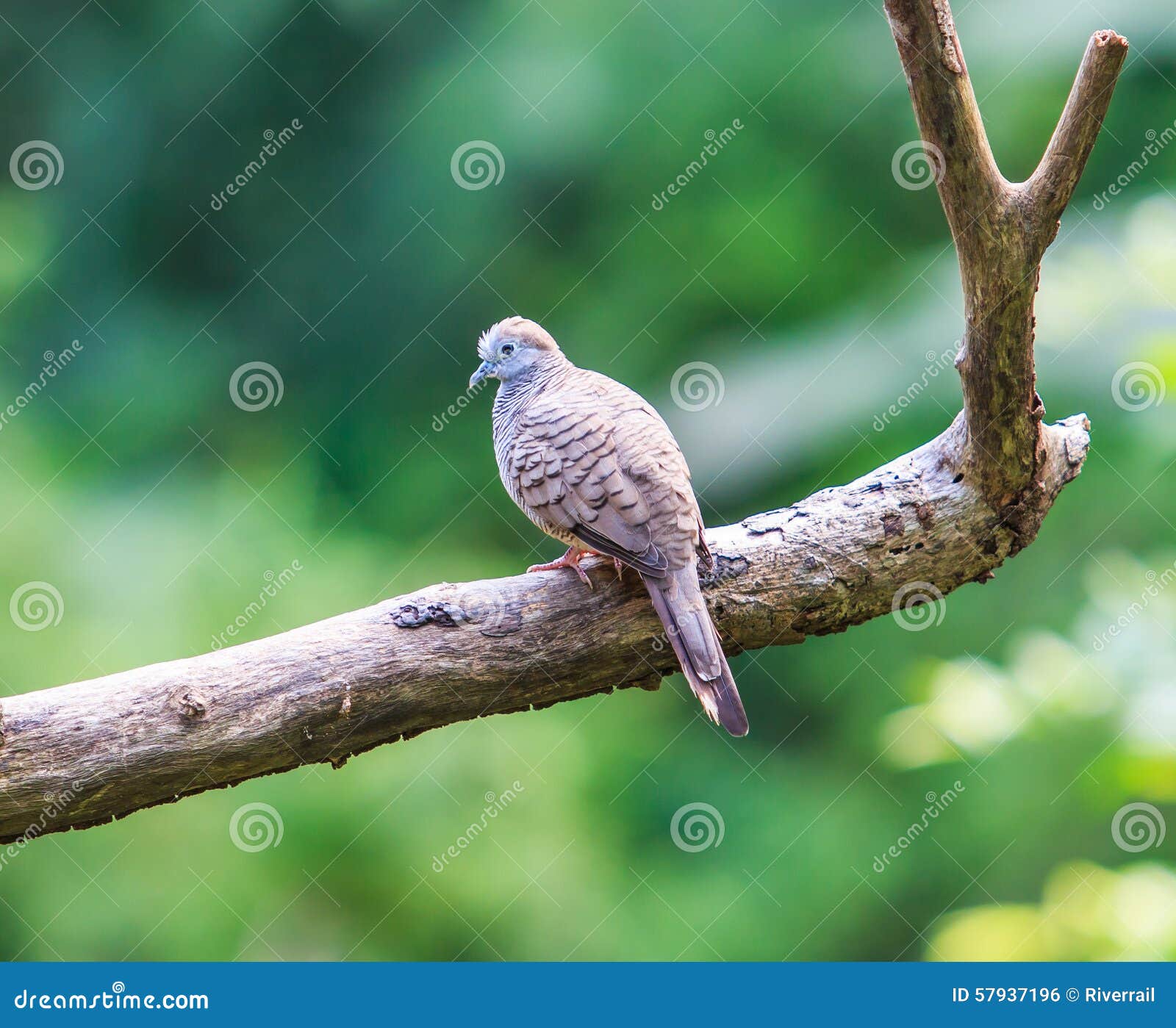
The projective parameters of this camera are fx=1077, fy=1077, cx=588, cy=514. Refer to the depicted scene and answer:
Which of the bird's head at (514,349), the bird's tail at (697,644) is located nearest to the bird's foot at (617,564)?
the bird's tail at (697,644)

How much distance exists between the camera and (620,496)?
8.83ft

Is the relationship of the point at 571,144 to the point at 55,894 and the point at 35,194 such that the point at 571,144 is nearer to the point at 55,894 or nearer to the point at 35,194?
the point at 35,194

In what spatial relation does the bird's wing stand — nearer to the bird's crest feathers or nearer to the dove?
the dove

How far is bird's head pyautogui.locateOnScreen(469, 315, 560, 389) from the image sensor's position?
3.43 meters

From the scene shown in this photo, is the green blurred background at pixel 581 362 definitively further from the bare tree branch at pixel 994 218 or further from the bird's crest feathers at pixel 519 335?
the bird's crest feathers at pixel 519 335

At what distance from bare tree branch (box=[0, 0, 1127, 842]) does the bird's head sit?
0.90m

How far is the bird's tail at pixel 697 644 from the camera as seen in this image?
247 cm

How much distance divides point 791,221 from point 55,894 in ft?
17.9

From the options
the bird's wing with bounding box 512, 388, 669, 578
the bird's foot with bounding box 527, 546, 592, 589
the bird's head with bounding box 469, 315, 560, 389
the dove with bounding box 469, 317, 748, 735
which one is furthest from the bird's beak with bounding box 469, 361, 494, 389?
the bird's foot with bounding box 527, 546, 592, 589

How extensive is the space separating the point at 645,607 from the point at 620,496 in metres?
0.29

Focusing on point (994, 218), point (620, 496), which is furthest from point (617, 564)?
point (994, 218)

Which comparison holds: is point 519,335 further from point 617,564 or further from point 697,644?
point 697,644

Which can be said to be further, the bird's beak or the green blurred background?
the green blurred background

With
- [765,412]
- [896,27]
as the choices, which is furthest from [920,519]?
[765,412]
